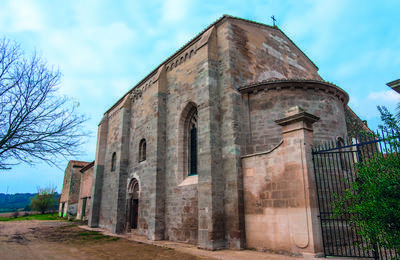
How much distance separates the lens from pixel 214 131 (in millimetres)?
10164

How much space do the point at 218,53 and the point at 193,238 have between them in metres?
7.86

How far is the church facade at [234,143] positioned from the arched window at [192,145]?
0.05m

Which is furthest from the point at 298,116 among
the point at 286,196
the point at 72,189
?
the point at 72,189

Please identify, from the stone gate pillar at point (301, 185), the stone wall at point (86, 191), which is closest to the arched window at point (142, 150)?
the stone gate pillar at point (301, 185)

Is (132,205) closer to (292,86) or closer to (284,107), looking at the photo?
(284,107)

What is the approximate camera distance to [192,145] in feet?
40.8

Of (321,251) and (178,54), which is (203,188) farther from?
(178,54)

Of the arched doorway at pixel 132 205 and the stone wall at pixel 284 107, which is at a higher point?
the stone wall at pixel 284 107

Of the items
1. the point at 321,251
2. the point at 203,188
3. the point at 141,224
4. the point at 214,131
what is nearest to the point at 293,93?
the point at 214,131

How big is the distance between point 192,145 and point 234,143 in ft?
10.4

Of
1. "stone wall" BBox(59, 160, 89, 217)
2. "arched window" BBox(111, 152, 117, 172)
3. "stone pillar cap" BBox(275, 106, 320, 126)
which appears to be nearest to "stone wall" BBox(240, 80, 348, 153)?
"stone pillar cap" BBox(275, 106, 320, 126)

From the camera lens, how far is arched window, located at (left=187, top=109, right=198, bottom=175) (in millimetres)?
12055

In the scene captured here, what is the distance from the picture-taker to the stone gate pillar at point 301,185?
21.9 feet

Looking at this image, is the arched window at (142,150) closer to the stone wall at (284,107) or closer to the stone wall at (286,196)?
the stone wall at (284,107)
